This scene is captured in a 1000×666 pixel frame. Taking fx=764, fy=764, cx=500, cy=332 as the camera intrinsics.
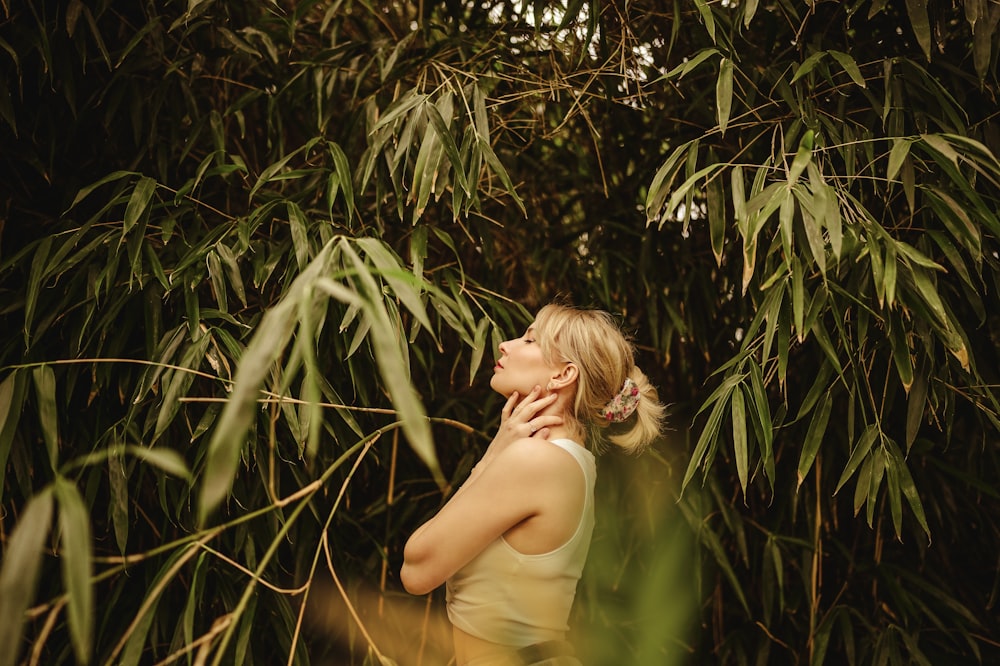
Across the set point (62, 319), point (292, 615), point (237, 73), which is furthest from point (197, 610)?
point (237, 73)

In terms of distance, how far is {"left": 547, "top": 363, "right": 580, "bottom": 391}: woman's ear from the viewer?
1.37 metres

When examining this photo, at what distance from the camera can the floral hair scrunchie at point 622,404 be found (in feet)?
4.60

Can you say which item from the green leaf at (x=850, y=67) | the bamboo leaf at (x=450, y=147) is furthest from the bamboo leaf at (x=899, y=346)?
the bamboo leaf at (x=450, y=147)

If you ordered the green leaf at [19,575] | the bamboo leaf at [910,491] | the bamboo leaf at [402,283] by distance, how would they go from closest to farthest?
the green leaf at [19,575] → the bamboo leaf at [402,283] → the bamboo leaf at [910,491]

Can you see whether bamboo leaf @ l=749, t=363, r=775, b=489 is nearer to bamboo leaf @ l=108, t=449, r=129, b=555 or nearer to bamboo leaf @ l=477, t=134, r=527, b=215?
bamboo leaf @ l=477, t=134, r=527, b=215

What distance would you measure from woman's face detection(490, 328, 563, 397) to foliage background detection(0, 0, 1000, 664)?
0.13 meters

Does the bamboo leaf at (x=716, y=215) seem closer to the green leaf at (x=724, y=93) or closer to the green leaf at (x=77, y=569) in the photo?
the green leaf at (x=724, y=93)

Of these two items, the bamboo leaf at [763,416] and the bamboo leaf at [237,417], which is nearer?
the bamboo leaf at [237,417]

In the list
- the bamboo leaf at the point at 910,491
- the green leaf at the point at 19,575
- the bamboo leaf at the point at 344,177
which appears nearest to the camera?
the green leaf at the point at 19,575

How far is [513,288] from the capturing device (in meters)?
2.18

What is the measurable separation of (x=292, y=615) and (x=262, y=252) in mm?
780

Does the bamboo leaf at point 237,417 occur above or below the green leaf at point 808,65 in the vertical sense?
below

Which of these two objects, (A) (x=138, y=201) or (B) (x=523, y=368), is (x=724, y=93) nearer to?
(B) (x=523, y=368)

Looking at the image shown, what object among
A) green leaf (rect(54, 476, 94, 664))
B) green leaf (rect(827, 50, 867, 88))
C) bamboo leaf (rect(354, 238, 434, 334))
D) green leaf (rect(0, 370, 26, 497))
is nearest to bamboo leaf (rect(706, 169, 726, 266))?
green leaf (rect(827, 50, 867, 88))
